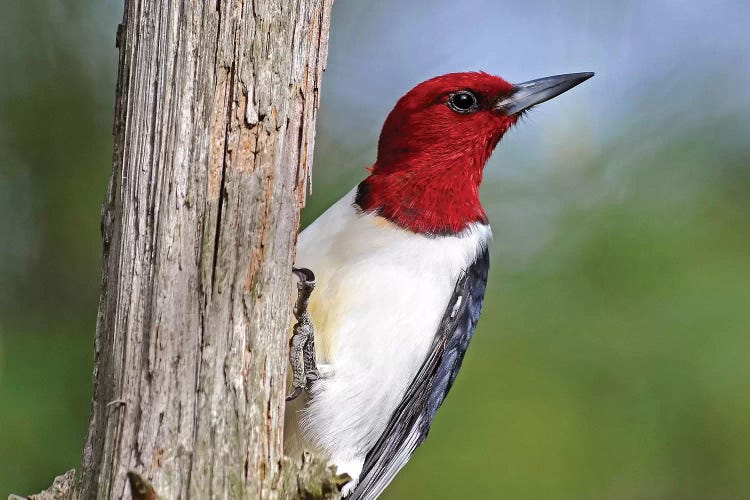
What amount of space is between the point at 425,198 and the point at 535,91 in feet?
2.54

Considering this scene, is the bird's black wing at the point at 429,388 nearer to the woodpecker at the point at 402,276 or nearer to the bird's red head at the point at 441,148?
the woodpecker at the point at 402,276

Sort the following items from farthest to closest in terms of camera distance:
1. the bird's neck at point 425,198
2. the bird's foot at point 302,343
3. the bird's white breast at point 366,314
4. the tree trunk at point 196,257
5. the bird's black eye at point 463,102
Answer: the bird's black eye at point 463,102
the bird's neck at point 425,198
the bird's white breast at point 366,314
the bird's foot at point 302,343
the tree trunk at point 196,257

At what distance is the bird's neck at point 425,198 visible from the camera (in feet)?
10.9

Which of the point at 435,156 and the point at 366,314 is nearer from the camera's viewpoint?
the point at 366,314

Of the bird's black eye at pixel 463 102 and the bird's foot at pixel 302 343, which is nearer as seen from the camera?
the bird's foot at pixel 302 343

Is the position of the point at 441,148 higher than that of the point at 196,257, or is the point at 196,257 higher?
the point at 441,148

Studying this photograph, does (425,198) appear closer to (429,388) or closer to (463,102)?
(463,102)

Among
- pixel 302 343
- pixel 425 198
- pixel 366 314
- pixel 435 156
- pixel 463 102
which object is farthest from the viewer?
pixel 463 102

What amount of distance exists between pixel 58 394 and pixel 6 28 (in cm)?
276

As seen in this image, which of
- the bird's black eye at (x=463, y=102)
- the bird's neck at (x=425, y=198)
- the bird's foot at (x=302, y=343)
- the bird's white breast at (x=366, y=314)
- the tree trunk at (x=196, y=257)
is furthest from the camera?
the bird's black eye at (x=463, y=102)

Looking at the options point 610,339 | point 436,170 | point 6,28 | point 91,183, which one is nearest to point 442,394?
point 436,170

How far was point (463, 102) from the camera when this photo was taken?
3.69m

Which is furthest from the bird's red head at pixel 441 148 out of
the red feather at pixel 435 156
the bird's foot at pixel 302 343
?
the bird's foot at pixel 302 343

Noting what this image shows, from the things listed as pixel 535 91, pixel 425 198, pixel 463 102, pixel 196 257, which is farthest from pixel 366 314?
pixel 535 91
